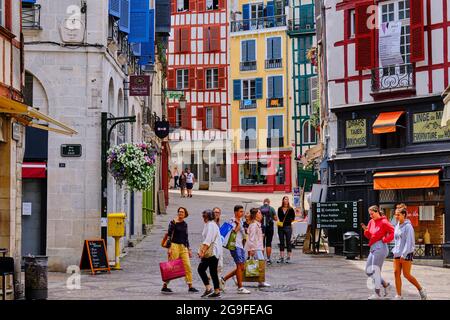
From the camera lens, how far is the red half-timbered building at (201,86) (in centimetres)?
6147

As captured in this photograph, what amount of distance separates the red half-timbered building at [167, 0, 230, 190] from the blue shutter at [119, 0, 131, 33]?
3580 centimetres

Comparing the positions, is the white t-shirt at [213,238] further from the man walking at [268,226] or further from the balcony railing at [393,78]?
the balcony railing at [393,78]

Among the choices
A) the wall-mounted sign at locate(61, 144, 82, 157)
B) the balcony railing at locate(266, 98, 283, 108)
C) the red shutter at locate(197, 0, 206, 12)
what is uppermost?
the red shutter at locate(197, 0, 206, 12)

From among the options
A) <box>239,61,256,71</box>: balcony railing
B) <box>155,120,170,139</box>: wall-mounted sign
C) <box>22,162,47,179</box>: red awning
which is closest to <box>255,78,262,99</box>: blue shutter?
<box>239,61,256,71</box>: balcony railing

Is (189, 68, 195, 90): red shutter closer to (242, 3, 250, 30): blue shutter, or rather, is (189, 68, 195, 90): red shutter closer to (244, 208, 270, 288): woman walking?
(242, 3, 250, 30): blue shutter

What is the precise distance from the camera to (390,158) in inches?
1003

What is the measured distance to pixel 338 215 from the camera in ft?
85.7

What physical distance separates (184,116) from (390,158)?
122 ft

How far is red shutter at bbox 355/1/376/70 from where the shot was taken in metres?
26.2

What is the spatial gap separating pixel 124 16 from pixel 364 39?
6560mm

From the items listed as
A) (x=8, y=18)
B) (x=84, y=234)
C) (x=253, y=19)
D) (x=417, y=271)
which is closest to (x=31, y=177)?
(x=84, y=234)

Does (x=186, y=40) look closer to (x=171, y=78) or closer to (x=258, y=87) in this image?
(x=171, y=78)

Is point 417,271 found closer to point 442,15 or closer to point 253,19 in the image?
point 442,15

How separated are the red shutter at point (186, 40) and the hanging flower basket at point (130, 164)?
134ft
